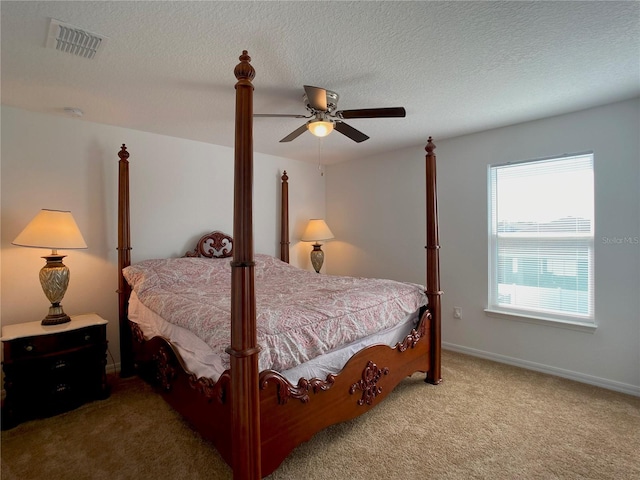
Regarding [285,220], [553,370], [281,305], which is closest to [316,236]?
[285,220]

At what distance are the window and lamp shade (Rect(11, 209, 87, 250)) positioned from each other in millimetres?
3787

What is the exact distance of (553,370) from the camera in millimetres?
2898

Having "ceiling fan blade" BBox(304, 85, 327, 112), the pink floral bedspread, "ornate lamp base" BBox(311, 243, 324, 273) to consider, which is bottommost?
the pink floral bedspread

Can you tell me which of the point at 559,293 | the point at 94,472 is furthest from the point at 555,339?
the point at 94,472

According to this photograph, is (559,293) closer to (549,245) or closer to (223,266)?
(549,245)

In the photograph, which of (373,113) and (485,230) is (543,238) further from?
(373,113)

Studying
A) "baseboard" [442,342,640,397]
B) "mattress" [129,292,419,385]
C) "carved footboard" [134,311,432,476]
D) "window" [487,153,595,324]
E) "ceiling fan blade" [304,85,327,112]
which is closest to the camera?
"carved footboard" [134,311,432,476]

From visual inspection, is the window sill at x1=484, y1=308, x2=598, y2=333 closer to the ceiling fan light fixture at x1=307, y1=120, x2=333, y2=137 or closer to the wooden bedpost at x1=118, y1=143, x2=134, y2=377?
the ceiling fan light fixture at x1=307, y1=120, x2=333, y2=137

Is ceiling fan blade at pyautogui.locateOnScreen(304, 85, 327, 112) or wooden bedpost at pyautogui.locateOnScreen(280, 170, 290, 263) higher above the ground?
ceiling fan blade at pyautogui.locateOnScreen(304, 85, 327, 112)

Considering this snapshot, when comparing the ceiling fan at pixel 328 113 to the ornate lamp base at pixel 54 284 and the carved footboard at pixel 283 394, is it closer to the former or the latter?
the carved footboard at pixel 283 394

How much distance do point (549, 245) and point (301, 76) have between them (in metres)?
2.67

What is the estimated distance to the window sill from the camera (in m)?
2.73

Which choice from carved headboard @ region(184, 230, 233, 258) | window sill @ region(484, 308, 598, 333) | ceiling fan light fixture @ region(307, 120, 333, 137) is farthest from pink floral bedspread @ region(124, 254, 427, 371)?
ceiling fan light fixture @ region(307, 120, 333, 137)

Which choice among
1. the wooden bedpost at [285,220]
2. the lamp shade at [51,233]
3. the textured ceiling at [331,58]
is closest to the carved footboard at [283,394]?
the lamp shade at [51,233]
